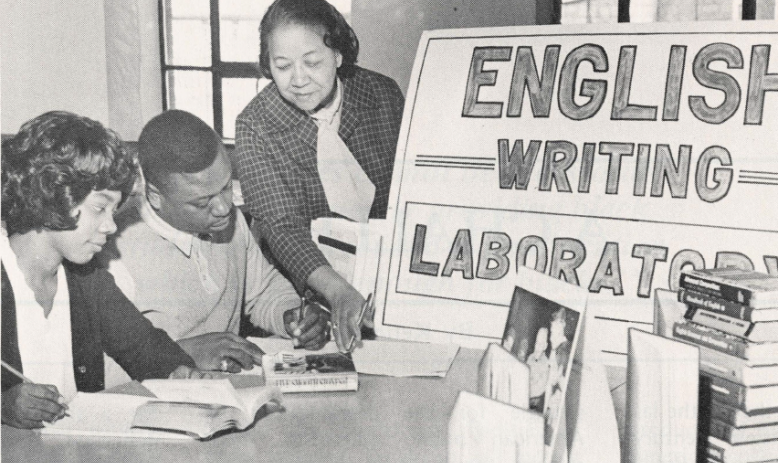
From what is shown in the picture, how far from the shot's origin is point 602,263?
6.76 ft

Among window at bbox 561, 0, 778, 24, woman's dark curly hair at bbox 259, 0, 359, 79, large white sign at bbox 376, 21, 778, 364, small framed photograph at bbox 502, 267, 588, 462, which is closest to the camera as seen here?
small framed photograph at bbox 502, 267, 588, 462

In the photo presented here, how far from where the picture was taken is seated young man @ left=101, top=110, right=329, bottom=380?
76.1 inches

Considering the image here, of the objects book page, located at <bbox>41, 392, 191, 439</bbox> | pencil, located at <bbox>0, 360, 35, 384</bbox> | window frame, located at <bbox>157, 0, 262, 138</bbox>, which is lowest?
book page, located at <bbox>41, 392, 191, 439</bbox>

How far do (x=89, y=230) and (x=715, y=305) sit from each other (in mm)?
1233

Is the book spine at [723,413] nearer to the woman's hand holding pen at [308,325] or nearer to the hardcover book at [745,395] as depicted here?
the hardcover book at [745,395]

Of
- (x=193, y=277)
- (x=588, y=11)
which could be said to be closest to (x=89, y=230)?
(x=193, y=277)

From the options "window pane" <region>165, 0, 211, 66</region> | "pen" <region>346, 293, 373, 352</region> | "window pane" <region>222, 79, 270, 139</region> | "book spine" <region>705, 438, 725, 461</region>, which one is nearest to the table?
"pen" <region>346, 293, 373, 352</region>

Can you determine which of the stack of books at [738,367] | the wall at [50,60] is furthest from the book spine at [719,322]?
the wall at [50,60]

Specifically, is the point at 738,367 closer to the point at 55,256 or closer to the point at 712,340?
the point at 712,340

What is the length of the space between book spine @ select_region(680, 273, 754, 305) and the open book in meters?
0.85

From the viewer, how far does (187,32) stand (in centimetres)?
196

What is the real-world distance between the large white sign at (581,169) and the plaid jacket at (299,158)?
74 millimetres

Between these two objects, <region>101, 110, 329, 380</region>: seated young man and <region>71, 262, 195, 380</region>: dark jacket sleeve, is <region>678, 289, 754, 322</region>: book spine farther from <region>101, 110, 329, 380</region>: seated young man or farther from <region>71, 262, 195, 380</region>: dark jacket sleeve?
<region>71, 262, 195, 380</region>: dark jacket sleeve

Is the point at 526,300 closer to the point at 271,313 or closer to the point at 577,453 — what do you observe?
the point at 577,453
